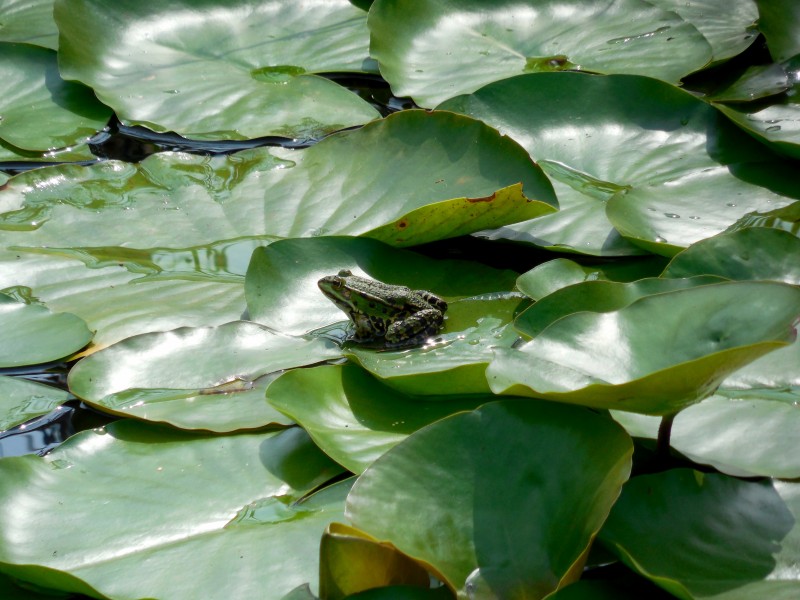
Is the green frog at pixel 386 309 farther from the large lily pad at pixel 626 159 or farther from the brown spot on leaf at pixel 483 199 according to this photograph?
the large lily pad at pixel 626 159

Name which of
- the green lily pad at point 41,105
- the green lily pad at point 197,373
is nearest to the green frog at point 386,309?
the green lily pad at point 197,373

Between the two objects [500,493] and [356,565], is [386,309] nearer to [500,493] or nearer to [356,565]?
[500,493]

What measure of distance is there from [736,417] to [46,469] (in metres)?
1.52

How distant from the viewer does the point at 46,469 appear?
2158 mm

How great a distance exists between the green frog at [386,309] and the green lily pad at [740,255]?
650 mm

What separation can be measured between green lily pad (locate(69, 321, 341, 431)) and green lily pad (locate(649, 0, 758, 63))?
221 cm

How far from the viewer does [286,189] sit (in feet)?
10.4

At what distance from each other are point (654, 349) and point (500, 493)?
0.40 m

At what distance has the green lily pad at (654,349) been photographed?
1645 mm

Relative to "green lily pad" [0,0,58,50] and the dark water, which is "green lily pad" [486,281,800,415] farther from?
"green lily pad" [0,0,58,50]

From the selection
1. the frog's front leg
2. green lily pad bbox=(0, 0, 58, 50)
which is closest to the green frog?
the frog's front leg

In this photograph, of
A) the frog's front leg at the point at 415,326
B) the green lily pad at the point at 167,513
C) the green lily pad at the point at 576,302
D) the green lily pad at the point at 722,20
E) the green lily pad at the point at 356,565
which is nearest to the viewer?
the green lily pad at the point at 356,565

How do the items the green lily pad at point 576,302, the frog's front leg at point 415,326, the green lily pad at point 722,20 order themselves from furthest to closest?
1. the green lily pad at point 722,20
2. the frog's front leg at point 415,326
3. the green lily pad at point 576,302

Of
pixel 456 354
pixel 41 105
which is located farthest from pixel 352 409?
pixel 41 105
